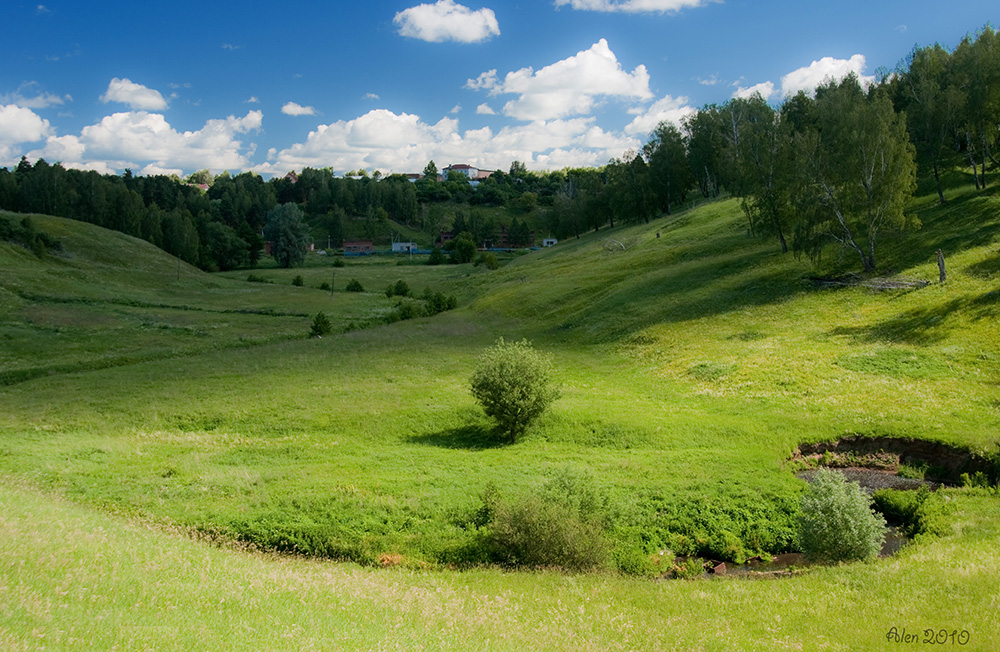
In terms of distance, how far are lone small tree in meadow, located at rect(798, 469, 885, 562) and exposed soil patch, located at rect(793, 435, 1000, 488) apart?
23.6 feet

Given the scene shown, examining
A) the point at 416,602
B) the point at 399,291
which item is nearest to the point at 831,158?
the point at 416,602

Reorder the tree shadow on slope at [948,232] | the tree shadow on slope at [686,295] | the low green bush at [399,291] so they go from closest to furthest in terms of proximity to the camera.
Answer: the tree shadow on slope at [948,232], the tree shadow on slope at [686,295], the low green bush at [399,291]

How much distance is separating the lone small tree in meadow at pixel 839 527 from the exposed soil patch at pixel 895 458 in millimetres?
7202

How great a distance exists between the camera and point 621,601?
51.9 feet

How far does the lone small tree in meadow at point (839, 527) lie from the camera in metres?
18.6

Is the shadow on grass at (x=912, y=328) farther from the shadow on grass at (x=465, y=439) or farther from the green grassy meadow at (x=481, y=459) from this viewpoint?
the shadow on grass at (x=465, y=439)

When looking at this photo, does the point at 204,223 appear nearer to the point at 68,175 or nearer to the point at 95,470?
the point at 68,175

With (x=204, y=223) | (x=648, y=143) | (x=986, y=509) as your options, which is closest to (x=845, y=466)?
(x=986, y=509)

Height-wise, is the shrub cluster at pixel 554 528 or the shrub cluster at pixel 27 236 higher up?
the shrub cluster at pixel 27 236

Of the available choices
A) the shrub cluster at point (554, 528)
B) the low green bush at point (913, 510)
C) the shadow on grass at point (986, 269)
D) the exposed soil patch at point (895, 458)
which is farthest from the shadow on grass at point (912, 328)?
the shrub cluster at point (554, 528)

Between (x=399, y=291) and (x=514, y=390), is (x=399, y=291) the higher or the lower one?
the higher one

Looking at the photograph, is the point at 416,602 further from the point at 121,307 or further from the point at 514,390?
the point at 121,307

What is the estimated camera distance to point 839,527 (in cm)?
1875

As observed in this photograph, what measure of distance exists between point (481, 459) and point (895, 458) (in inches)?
732
